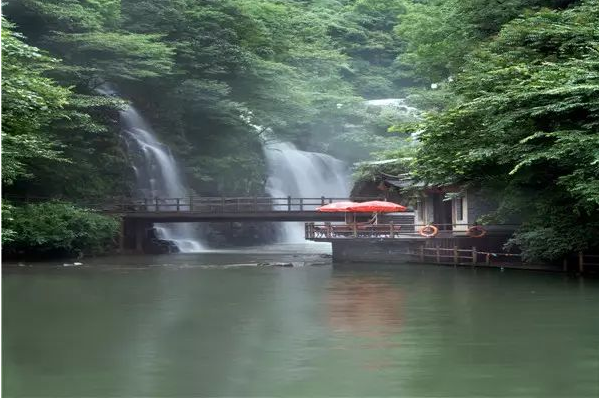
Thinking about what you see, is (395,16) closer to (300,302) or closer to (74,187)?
(74,187)

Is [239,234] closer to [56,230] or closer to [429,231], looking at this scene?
[56,230]

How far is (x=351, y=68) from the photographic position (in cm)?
6188

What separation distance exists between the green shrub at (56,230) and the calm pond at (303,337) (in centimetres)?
792

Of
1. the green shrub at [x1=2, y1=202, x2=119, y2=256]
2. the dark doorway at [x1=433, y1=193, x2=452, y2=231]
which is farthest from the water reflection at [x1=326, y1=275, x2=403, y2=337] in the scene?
the green shrub at [x1=2, y1=202, x2=119, y2=256]

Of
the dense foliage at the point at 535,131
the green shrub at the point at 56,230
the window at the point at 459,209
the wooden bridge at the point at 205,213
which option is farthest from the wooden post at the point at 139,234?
the dense foliage at the point at 535,131

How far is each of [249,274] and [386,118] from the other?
23.5 meters

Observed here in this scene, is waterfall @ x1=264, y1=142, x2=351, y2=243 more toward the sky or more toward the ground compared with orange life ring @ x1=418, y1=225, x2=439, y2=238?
more toward the sky

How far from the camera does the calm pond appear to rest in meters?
9.55

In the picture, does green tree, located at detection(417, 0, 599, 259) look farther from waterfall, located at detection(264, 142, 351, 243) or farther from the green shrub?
waterfall, located at detection(264, 142, 351, 243)

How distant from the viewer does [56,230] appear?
31547 millimetres

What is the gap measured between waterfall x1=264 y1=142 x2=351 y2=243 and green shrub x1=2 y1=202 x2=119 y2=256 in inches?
567

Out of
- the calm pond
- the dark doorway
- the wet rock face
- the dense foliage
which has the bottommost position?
the calm pond

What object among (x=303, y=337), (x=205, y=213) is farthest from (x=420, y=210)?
(x=303, y=337)

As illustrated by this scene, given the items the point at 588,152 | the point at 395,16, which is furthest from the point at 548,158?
the point at 395,16
